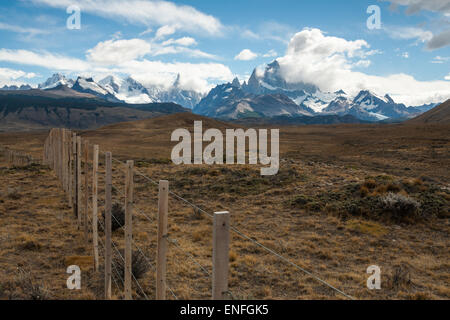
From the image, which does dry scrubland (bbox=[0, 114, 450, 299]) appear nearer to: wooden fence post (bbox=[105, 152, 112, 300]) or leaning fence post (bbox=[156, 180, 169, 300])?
wooden fence post (bbox=[105, 152, 112, 300])

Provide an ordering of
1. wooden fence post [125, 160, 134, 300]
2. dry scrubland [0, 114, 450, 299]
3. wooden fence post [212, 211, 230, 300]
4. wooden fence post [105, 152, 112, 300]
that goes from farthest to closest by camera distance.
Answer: dry scrubland [0, 114, 450, 299], wooden fence post [105, 152, 112, 300], wooden fence post [125, 160, 134, 300], wooden fence post [212, 211, 230, 300]

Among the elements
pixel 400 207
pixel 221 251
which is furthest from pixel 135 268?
pixel 400 207

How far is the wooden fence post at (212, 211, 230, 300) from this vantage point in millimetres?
2766

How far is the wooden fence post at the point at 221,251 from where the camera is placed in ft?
9.07

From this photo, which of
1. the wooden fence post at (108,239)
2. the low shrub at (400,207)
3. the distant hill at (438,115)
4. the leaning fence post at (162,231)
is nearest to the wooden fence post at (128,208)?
the wooden fence post at (108,239)

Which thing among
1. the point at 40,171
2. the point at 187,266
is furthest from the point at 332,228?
the point at 40,171

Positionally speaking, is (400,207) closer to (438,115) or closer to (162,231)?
(162,231)

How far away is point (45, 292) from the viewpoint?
6.15 metres

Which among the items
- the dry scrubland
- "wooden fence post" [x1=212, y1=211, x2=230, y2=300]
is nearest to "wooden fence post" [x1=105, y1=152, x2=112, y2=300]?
the dry scrubland

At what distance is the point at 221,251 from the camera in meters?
2.81

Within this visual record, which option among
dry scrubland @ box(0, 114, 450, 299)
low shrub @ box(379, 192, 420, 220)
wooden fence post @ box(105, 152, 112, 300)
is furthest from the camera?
low shrub @ box(379, 192, 420, 220)

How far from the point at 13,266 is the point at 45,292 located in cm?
227

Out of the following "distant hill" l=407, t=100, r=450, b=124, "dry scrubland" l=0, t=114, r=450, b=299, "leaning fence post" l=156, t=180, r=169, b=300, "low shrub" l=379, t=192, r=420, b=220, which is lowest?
"dry scrubland" l=0, t=114, r=450, b=299
